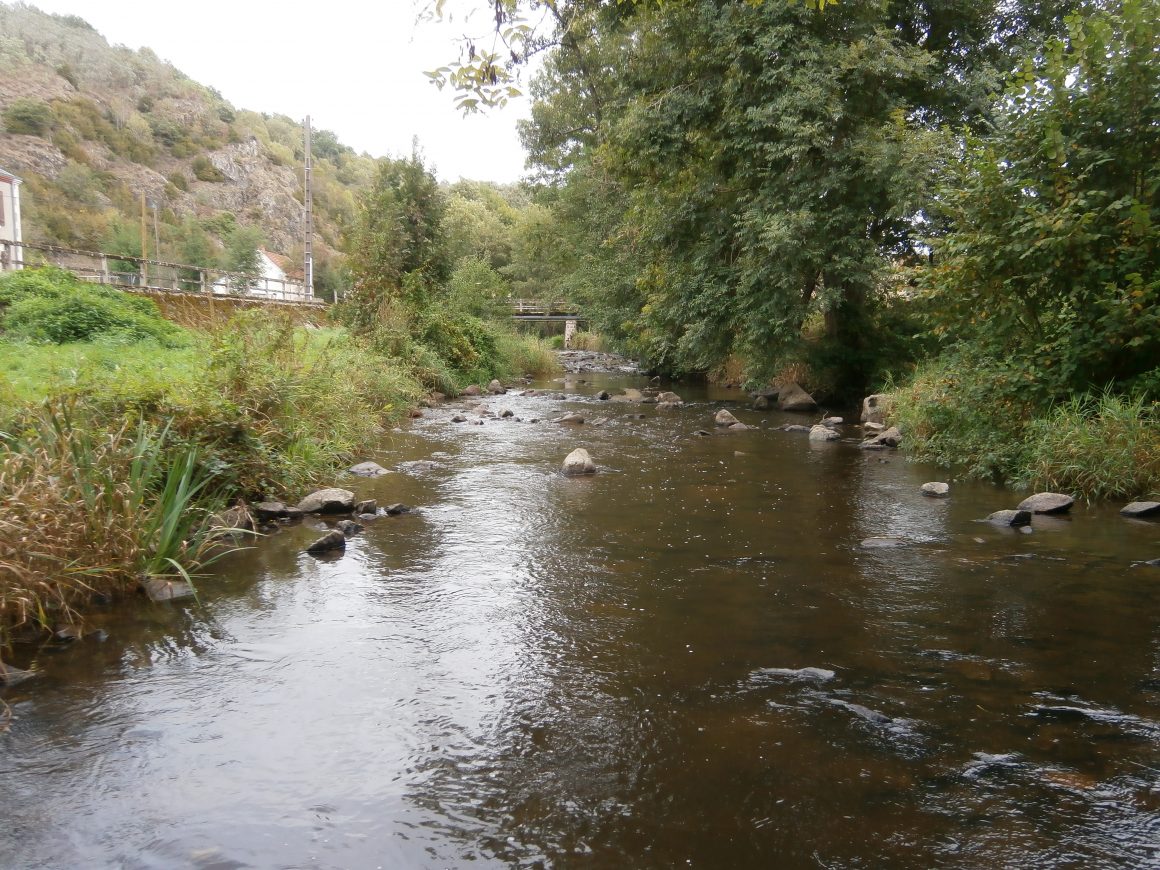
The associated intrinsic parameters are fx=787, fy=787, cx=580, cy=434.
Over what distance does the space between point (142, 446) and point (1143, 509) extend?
30.0 feet

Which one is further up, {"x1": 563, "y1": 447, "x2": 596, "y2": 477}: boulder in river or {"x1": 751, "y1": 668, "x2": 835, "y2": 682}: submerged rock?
{"x1": 563, "y1": 447, "x2": 596, "y2": 477}: boulder in river

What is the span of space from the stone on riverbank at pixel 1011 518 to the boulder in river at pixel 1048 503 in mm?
372

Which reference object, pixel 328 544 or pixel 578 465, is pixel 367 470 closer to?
pixel 578 465

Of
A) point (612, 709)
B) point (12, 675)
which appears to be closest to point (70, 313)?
point (12, 675)

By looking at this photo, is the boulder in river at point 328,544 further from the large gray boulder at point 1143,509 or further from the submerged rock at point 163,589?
the large gray boulder at point 1143,509

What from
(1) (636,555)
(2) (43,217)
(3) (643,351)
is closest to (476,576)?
(1) (636,555)

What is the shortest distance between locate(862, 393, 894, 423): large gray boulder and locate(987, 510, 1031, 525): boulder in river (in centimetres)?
745

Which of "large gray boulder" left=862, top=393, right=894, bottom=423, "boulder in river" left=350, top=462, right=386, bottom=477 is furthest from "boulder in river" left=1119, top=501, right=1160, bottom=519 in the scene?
"boulder in river" left=350, top=462, right=386, bottom=477

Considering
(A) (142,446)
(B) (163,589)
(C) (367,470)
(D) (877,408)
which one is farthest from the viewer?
(D) (877,408)

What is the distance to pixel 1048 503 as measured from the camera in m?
8.19

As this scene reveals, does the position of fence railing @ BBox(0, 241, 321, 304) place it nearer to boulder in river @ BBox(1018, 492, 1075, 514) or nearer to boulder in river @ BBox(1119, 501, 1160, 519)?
boulder in river @ BBox(1018, 492, 1075, 514)

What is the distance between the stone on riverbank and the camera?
770cm

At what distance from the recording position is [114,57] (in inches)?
3428

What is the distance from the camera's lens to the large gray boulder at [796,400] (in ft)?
61.8
